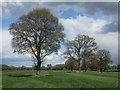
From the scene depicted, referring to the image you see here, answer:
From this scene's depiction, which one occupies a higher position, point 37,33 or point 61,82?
point 37,33

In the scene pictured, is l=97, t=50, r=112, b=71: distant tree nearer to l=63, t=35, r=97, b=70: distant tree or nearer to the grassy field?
l=63, t=35, r=97, b=70: distant tree

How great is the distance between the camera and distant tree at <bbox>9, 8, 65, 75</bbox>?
136 ft

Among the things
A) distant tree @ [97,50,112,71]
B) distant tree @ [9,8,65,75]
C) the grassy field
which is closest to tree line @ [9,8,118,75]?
distant tree @ [9,8,65,75]

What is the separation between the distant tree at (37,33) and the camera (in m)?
41.3

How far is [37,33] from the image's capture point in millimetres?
42094

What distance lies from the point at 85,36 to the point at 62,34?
30.5 metres

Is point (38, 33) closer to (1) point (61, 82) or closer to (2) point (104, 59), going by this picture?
(1) point (61, 82)

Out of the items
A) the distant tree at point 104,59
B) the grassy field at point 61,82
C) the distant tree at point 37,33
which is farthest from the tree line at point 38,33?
the distant tree at point 104,59

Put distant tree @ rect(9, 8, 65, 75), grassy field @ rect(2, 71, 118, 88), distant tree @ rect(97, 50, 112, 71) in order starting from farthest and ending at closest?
distant tree @ rect(97, 50, 112, 71) → distant tree @ rect(9, 8, 65, 75) → grassy field @ rect(2, 71, 118, 88)

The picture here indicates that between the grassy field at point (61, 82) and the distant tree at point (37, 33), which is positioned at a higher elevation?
the distant tree at point (37, 33)

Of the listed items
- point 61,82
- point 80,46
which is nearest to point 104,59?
point 80,46

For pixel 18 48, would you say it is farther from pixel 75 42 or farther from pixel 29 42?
pixel 75 42

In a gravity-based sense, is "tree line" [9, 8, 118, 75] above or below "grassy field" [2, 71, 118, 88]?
above

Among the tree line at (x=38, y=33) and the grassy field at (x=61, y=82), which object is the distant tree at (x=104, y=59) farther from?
the grassy field at (x=61, y=82)
